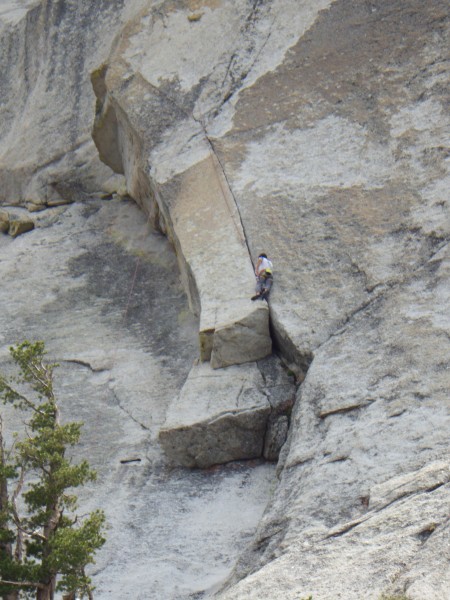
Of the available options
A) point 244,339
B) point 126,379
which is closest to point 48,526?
point 244,339

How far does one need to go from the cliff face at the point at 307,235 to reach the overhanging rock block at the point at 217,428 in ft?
0.08

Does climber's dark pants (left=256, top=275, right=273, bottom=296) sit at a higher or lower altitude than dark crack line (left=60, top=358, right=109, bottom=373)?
higher

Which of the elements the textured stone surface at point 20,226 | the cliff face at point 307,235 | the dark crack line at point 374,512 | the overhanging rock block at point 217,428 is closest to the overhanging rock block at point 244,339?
the cliff face at point 307,235

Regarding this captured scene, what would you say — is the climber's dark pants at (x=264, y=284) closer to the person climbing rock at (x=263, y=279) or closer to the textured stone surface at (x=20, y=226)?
the person climbing rock at (x=263, y=279)

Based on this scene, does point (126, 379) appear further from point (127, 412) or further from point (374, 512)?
point (374, 512)

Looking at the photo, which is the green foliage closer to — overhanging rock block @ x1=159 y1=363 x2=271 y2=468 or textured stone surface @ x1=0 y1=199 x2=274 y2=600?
textured stone surface @ x1=0 y1=199 x2=274 y2=600

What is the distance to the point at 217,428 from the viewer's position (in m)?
14.7

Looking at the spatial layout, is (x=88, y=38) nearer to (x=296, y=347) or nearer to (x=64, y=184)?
(x=64, y=184)

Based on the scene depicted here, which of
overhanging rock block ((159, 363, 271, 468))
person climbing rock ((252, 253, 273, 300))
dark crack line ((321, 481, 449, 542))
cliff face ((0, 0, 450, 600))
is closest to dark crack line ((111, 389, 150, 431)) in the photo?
cliff face ((0, 0, 450, 600))

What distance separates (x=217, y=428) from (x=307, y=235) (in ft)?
11.2

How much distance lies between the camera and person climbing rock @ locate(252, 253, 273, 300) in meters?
15.8

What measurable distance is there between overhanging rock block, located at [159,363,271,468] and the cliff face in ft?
0.08

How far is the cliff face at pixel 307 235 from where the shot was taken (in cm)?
1116

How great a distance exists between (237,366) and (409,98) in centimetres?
551
